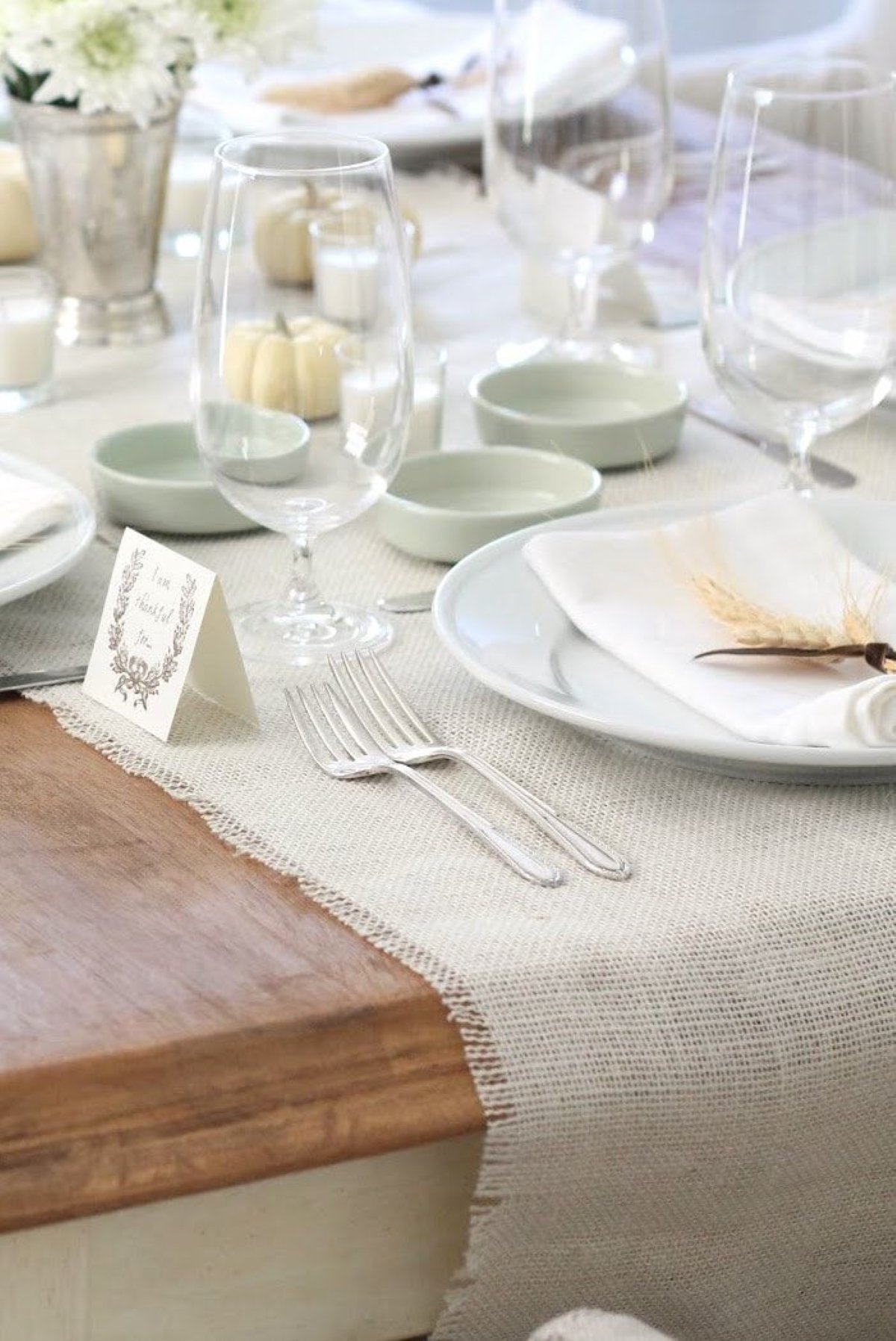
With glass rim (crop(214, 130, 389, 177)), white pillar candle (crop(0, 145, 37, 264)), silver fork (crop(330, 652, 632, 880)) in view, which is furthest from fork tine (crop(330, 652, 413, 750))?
white pillar candle (crop(0, 145, 37, 264))

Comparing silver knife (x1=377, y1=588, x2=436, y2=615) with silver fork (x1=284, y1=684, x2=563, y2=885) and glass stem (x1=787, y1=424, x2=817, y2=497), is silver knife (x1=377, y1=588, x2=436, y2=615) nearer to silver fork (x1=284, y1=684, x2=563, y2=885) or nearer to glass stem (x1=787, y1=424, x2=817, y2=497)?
silver fork (x1=284, y1=684, x2=563, y2=885)

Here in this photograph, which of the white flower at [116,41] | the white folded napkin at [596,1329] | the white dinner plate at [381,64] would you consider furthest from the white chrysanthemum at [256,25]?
the white folded napkin at [596,1329]

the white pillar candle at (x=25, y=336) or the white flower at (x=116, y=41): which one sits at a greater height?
the white flower at (x=116, y=41)

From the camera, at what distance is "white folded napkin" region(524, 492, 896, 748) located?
815mm

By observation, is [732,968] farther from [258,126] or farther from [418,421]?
[258,126]

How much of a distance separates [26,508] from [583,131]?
60cm

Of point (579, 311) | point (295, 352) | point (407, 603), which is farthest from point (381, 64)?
point (295, 352)

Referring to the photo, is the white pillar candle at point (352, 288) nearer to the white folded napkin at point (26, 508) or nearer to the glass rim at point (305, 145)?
the glass rim at point (305, 145)

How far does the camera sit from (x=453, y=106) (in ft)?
6.77

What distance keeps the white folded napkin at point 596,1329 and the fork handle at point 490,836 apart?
0.17 metres

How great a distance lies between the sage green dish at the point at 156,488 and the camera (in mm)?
1106

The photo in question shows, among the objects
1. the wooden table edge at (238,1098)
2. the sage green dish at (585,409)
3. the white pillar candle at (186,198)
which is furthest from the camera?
the white pillar candle at (186,198)

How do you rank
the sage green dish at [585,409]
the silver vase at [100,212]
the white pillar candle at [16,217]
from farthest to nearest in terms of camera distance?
the white pillar candle at [16,217] → the silver vase at [100,212] → the sage green dish at [585,409]

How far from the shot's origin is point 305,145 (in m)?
0.88
